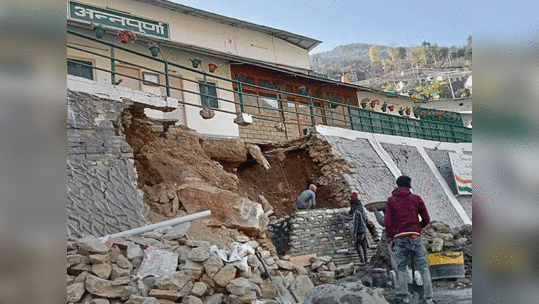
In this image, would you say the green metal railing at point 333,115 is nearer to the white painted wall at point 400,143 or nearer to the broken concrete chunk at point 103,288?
the white painted wall at point 400,143

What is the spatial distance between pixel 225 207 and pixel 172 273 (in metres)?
0.57

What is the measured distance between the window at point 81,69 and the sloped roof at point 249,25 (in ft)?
1.71

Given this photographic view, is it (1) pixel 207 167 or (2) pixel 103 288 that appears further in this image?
(1) pixel 207 167

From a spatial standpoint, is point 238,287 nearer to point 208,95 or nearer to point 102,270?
point 102,270

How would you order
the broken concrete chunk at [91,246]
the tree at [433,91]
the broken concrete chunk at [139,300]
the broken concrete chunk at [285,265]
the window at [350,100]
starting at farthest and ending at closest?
the window at [350,100] → the tree at [433,91] → the broken concrete chunk at [285,265] → the broken concrete chunk at [91,246] → the broken concrete chunk at [139,300]

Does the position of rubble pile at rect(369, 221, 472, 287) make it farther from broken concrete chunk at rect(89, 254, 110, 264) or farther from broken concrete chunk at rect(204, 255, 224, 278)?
broken concrete chunk at rect(89, 254, 110, 264)

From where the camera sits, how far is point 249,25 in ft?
8.33

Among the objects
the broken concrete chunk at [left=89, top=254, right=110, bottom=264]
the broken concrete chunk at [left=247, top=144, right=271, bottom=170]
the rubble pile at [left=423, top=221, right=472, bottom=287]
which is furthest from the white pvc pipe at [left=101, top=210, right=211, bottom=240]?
the rubble pile at [left=423, top=221, right=472, bottom=287]

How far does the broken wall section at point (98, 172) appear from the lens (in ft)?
→ 7.45

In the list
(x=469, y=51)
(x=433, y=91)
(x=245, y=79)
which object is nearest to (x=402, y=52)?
Answer: (x=433, y=91)

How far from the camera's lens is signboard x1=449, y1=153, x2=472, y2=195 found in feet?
7.71

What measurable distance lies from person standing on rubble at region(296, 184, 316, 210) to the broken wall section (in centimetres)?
89

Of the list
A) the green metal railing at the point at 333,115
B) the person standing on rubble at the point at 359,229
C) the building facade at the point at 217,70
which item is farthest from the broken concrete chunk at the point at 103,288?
the person standing on rubble at the point at 359,229

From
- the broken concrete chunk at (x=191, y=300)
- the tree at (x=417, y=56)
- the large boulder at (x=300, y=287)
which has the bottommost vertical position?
the large boulder at (x=300, y=287)
